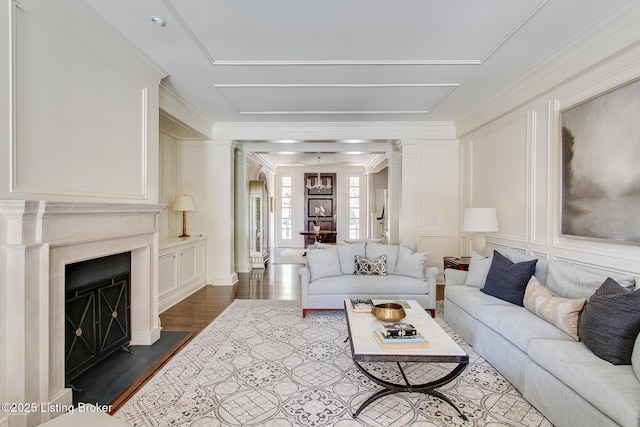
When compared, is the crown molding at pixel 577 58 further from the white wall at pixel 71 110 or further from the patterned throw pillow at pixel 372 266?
the white wall at pixel 71 110

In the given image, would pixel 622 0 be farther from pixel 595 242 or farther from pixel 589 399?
pixel 589 399

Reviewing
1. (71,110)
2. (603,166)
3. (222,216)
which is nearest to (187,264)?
(222,216)

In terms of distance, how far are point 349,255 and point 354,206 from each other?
672cm

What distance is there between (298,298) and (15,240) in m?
3.49

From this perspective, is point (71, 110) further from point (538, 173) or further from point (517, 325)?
point (538, 173)

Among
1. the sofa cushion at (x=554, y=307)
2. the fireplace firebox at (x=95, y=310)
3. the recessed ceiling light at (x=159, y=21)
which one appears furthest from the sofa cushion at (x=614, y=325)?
the recessed ceiling light at (x=159, y=21)

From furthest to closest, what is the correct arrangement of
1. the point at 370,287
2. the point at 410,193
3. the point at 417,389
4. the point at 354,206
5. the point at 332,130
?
the point at 354,206, the point at 410,193, the point at 332,130, the point at 370,287, the point at 417,389

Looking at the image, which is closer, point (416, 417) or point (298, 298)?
point (416, 417)

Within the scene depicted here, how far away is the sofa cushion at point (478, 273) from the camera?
3457 mm

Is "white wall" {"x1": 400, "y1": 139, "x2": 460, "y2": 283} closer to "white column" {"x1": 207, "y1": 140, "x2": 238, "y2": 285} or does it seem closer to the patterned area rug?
the patterned area rug

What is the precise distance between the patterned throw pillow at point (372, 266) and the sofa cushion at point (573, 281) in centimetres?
185

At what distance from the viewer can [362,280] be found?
13.0 ft

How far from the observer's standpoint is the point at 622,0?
226 centimetres

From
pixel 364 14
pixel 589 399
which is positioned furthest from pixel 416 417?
pixel 364 14
